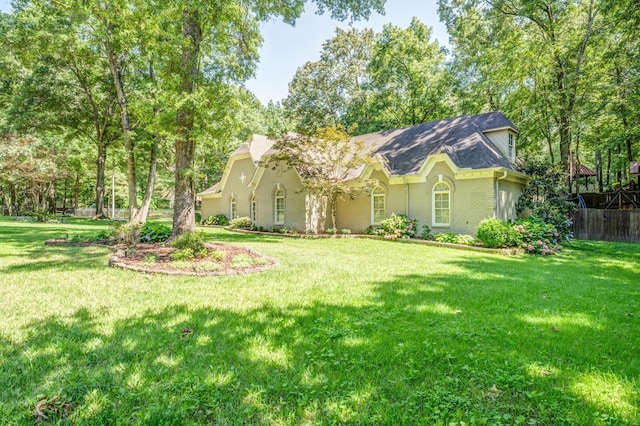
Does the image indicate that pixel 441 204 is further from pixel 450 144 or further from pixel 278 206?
pixel 278 206

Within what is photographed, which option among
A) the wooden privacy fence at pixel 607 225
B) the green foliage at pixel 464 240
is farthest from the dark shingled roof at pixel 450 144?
the wooden privacy fence at pixel 607 225

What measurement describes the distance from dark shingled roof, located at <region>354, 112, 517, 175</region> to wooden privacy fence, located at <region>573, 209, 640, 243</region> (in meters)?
6.00

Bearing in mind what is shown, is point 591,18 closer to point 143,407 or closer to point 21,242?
point 143,407

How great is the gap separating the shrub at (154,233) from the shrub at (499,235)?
11605 mm

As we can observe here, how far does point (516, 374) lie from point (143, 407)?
10.2ft

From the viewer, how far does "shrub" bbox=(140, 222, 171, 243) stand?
37.9 ft

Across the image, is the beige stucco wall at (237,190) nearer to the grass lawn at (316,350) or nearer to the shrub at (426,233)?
the shrub at (426,233)

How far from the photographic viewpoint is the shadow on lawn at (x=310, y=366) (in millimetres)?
2418

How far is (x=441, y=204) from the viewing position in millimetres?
15102

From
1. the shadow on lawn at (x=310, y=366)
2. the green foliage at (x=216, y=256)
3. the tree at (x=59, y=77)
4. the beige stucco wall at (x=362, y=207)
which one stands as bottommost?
the shadow on lawn at (x=310, y=366)

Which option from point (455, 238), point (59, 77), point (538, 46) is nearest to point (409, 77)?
point (538, 46)

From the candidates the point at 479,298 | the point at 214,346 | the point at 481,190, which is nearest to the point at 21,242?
the point at 214,346

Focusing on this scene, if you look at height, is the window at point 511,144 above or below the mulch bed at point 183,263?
above

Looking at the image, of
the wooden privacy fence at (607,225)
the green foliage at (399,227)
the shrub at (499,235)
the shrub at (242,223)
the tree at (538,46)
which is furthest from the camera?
the shrub at (242,223)
